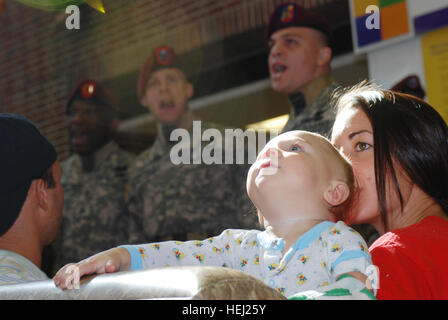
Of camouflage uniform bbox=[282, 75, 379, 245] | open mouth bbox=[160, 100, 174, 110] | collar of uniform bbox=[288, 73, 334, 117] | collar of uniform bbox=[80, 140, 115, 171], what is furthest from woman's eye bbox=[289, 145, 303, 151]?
collar of uniform bbox=[80, 140, 115, 171]

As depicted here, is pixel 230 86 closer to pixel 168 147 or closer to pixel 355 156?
pixel 168 147

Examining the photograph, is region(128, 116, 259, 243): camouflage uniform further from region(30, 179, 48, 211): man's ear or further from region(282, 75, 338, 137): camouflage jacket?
region(30, 179, 48, 211): man's ear

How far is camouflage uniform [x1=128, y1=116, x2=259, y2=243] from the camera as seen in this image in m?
2.73

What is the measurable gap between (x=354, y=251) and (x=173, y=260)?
1.05ft

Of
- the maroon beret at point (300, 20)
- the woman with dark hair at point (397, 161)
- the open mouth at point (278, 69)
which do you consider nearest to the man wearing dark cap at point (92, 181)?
the open mouth at point (278, 69)

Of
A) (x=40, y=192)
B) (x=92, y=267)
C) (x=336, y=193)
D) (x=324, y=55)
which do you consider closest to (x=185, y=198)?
(x=324, y=55)

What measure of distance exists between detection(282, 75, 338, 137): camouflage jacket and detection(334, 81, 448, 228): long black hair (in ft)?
2.77

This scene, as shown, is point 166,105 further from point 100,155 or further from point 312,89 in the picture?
point 312,89

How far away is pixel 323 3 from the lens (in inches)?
131

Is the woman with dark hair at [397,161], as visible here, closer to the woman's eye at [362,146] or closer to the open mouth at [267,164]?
the woman's eye at [362,146]

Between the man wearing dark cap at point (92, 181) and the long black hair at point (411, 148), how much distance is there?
7.33 feet

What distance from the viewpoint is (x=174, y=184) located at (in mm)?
2979

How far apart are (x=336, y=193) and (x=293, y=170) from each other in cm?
10

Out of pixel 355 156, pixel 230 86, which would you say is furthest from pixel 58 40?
pixel 355 156
